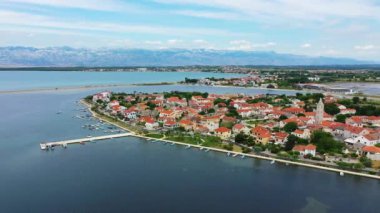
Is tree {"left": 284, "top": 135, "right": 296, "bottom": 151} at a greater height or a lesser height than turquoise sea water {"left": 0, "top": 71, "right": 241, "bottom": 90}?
greater

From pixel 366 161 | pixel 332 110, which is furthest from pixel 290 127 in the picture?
pixel 332 110

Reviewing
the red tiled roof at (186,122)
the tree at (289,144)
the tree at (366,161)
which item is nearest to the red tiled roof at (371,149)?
the tree at (366,161)

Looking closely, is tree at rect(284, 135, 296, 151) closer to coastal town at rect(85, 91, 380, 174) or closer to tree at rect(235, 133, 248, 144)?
coastal town at rect(85, 91, 380, 174)

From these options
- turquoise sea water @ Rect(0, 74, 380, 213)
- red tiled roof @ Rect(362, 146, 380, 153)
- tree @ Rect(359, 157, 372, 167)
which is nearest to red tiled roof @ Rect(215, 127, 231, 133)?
turquoise sea water @ Rect(0, 74, 380, 213)

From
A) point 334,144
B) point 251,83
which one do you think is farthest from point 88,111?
point 251,83

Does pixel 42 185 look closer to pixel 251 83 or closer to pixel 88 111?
pixel 88 111

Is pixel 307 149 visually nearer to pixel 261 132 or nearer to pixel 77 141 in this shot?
pixel 261 132
